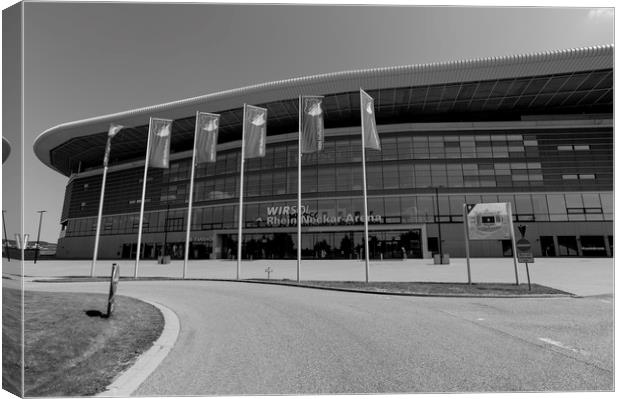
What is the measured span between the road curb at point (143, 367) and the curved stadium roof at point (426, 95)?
37.4 meters

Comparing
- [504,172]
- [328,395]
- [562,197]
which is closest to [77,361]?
[328,395]

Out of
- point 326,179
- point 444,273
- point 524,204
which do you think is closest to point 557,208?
point 524,204

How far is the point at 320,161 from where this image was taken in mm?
46938

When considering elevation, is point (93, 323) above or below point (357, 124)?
below

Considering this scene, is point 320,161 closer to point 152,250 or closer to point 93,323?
point 152,250

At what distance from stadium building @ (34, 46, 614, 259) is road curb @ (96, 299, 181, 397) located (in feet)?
123

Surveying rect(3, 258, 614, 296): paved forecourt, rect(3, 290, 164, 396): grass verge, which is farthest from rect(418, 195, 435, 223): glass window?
rect(3, 290, 164, 396): grass verge

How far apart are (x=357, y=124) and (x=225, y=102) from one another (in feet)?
60.9

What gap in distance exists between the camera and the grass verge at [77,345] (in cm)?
422

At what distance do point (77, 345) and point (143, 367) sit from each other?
1453 millimetres

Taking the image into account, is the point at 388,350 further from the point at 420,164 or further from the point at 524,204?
the point at 524,204

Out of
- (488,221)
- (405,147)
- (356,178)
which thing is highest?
(405,147)

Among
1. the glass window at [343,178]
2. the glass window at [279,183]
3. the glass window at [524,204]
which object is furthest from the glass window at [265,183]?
the glass window at [524,204]

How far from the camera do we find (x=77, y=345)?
5.34m
